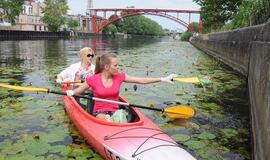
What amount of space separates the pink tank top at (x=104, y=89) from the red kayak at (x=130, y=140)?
339 millimetres

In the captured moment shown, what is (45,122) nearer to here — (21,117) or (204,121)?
(21,117)

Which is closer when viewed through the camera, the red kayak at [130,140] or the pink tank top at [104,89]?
the red kayak at [130,140]

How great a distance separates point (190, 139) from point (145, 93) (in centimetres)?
397

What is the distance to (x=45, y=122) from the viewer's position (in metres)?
6.83

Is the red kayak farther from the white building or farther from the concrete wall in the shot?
the white building

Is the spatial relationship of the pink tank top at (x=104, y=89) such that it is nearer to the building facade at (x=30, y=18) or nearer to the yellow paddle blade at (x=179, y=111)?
the yellow paddle blade at (x=179, y=111)

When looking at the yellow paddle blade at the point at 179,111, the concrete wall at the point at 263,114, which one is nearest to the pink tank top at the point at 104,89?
the yellow paddle blade at the point at 179,111

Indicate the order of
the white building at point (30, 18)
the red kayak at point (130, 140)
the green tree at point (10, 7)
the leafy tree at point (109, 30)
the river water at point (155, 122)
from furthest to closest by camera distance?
the leafy tree at point (109, 30) → the white building at point (30, 18) → the green tree at point (10, 7) → the river water at point (155, 122) → the red kayak at point (130, 140)

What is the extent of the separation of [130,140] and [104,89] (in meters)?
1.37

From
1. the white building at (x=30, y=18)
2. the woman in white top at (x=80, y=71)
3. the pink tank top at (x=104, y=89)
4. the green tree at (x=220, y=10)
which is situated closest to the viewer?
the pink tank top at (x=104, y=89)

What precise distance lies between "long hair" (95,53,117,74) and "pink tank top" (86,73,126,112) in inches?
4.3

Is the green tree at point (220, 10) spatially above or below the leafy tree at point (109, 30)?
below

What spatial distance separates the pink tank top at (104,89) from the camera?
556 centimetres

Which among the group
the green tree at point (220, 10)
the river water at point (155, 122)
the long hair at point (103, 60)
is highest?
the green tree at point (220, 10)
